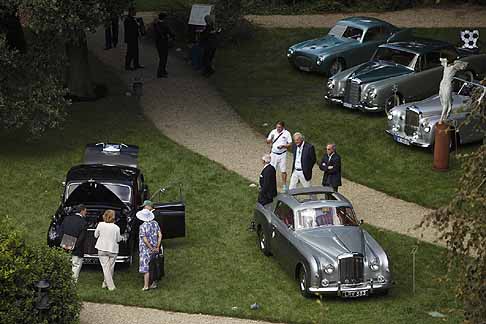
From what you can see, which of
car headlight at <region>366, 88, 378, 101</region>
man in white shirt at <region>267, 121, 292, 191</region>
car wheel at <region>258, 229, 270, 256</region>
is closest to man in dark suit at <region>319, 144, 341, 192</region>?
man in white shirt at <region>267, 121, 292, 191</region>

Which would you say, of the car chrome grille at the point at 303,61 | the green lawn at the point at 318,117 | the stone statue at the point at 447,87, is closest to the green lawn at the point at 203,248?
the green lawn at the point at 318,117

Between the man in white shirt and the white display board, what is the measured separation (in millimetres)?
12137

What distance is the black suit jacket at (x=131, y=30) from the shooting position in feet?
102

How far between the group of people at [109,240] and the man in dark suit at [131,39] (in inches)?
544

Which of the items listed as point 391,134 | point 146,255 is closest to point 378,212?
point 391,134

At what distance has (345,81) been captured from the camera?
27234mm

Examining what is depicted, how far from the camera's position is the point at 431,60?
27.6 m

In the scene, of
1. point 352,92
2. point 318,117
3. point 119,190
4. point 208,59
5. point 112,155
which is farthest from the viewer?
point 208,59

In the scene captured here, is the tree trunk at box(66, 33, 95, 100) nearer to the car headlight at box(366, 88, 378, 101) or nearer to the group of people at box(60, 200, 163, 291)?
the car headlight at box(366, 88, 378, 101)

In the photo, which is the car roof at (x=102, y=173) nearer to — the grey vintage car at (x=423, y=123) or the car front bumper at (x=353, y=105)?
the grey vintage car at (x=423, y=123)

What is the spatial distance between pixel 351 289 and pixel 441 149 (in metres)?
6.97

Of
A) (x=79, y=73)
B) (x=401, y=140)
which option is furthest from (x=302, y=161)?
(x=79, y=73)

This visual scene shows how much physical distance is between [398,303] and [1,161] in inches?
422

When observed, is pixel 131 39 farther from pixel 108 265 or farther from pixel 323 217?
pixel 108 265
